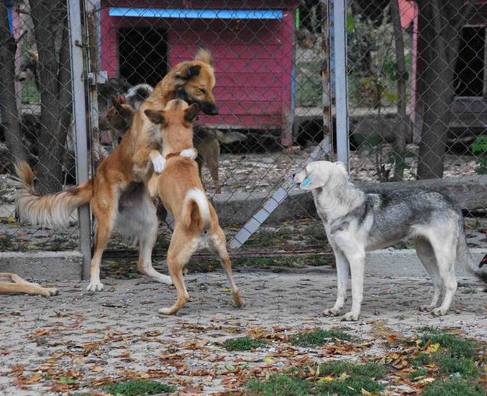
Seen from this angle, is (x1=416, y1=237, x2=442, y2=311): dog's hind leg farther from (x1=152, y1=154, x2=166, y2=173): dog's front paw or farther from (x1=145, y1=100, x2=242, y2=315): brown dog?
(x1=152, y1=154, x2=166, y2=173): dog's front paw

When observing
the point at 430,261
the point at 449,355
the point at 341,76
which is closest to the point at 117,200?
the point at 341,76

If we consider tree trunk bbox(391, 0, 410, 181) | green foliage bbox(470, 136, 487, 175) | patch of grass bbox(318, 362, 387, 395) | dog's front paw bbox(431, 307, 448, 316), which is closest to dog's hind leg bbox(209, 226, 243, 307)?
dog's front paw bbox(431, 307, 448, 316)

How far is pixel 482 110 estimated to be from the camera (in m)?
16.0

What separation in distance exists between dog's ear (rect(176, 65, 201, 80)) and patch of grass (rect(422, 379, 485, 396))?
14.1ft

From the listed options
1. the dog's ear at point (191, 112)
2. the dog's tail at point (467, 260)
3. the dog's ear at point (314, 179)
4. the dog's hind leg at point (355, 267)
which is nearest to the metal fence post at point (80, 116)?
the dog's ear at point (191, 112)

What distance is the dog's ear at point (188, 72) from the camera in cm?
817

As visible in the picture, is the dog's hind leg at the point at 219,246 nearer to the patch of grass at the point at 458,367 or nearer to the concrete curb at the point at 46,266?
the concrete curb at the point at 46,266

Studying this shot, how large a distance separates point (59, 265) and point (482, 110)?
10.1 m

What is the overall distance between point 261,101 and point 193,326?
25.2ft

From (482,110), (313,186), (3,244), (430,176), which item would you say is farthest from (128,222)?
(482,110)

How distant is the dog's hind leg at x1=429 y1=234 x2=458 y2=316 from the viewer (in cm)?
643

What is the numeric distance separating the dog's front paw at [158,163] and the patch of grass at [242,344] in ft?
6.63

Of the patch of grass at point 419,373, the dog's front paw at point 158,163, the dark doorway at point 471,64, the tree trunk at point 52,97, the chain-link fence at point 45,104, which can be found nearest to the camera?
the patch of grass at point 419,373

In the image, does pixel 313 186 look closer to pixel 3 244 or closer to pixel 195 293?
pixel 195 293
